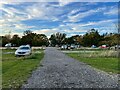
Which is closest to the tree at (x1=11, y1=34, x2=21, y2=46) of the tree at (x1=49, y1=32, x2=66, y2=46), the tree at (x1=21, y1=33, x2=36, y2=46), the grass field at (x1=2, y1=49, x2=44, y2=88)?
the tree at (x1=21, y1=33, x2=36, y2=46)

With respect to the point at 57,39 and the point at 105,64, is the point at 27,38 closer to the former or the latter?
the point at 57,39

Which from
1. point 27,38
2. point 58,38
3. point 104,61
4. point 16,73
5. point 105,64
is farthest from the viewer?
point 58,38

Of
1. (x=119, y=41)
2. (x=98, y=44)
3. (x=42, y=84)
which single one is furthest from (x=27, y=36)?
(x=42, y=84)

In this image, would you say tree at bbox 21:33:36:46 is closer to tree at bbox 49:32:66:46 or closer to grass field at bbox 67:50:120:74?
tree at bbox 49:32:66:46

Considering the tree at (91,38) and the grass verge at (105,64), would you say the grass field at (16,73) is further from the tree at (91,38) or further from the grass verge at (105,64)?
the tree at (91,38)

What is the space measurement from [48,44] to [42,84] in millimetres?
117368

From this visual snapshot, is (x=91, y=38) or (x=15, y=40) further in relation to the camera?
(x=91, y=38)

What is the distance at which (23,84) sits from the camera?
31.9 ft

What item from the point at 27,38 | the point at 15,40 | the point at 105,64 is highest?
the point at 27,38

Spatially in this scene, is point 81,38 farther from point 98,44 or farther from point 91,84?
point 91,84

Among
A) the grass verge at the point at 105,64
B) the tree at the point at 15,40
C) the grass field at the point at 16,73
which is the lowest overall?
the grass verge at the point at 105,64

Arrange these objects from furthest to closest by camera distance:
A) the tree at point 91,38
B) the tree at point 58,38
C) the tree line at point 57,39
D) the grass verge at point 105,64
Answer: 1. the tree at point 58,38
2. the tree at point 91,38
3. the tree line at point 57,39
4. the grass verge at point 105,64

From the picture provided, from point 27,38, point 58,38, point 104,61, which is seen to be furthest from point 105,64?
point 58,38

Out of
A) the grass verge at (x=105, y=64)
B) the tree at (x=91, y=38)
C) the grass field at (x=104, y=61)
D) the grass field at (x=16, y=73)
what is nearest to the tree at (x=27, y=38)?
the tree at (x=91, y=38)
